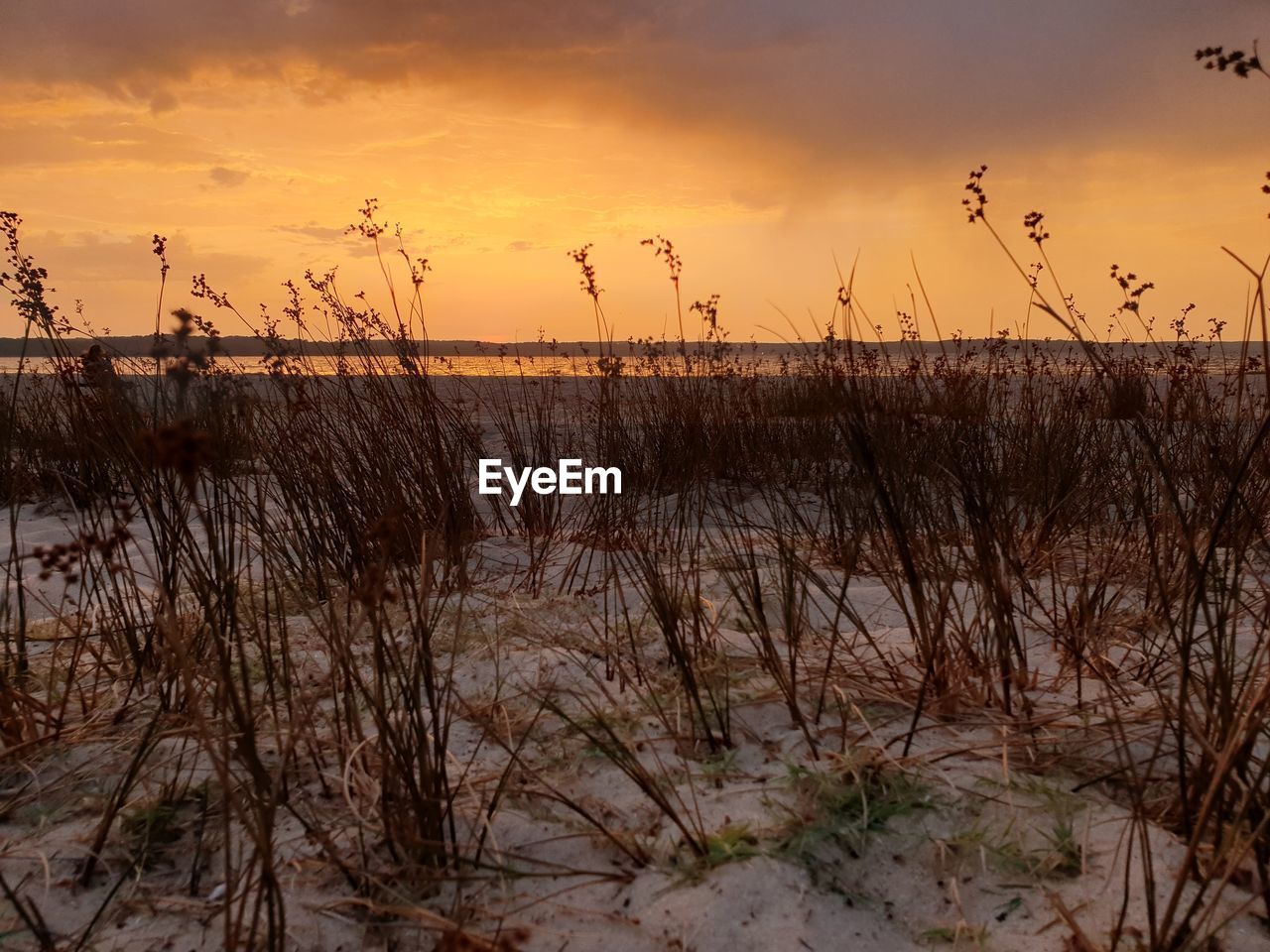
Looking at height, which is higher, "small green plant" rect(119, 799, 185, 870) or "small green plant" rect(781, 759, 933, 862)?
"small green plant" rect(781, 759, 933, 862)

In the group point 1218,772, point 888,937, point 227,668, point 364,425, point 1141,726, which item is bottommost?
point 888,937

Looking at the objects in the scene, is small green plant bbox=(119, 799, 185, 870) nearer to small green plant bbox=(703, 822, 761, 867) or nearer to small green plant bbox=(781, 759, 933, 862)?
small green plant bbox=(703, 822, 761, 867)

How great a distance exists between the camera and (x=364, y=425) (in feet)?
8.84

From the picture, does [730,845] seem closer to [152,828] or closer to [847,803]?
[847,803]

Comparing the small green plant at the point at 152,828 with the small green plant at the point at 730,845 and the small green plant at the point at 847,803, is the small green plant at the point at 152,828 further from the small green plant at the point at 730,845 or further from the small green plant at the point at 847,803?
the small green plant at the point at 847,803

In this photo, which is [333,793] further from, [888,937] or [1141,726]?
[1141,726]

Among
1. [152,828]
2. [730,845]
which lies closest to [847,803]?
[730,845]

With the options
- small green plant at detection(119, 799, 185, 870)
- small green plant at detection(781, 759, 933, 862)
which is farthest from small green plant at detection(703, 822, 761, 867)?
small green plant at detection(119, 799, 185, 870)

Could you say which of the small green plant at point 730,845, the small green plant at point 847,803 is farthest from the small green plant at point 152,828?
the small green plant at point 847,803

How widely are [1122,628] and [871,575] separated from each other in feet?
2.67

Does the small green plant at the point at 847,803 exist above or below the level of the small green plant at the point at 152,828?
above

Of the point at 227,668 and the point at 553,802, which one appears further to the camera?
the point at 553,802

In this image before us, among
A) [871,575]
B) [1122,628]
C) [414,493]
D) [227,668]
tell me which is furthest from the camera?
[414,493]

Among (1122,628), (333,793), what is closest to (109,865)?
(333,793)
